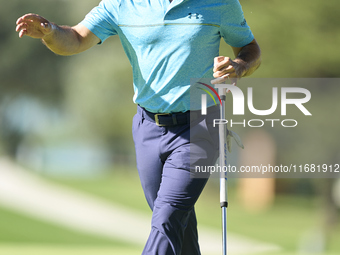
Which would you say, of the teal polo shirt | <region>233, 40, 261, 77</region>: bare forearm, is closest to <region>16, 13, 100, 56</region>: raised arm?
the teal polo shirt

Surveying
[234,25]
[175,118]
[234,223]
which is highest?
[234,223]

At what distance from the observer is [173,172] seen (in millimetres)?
3781

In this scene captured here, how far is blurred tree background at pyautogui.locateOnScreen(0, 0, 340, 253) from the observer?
14.2 metres

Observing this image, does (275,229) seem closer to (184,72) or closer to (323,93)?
(323,93)

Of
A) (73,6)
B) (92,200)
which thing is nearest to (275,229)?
(73,6)

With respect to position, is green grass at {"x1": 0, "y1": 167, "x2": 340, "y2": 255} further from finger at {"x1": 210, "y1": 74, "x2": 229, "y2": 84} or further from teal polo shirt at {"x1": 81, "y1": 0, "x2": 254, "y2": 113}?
finger at {"x1": 210, "y1": 74, "x2": 229, "y2": 84}

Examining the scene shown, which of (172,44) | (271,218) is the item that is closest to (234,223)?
(271,218)

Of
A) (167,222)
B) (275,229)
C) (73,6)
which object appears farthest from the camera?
(73,6)

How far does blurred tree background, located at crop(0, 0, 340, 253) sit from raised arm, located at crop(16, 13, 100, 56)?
977 centimetres

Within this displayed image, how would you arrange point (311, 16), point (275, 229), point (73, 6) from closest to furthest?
point (311, 16)
point (275, 229)
point (73, 6)

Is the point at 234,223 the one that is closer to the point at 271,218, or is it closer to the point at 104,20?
the point at 271,218

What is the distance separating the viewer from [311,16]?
1408 cm

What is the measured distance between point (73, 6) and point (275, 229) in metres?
12.0

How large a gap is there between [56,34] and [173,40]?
82 centimetres
